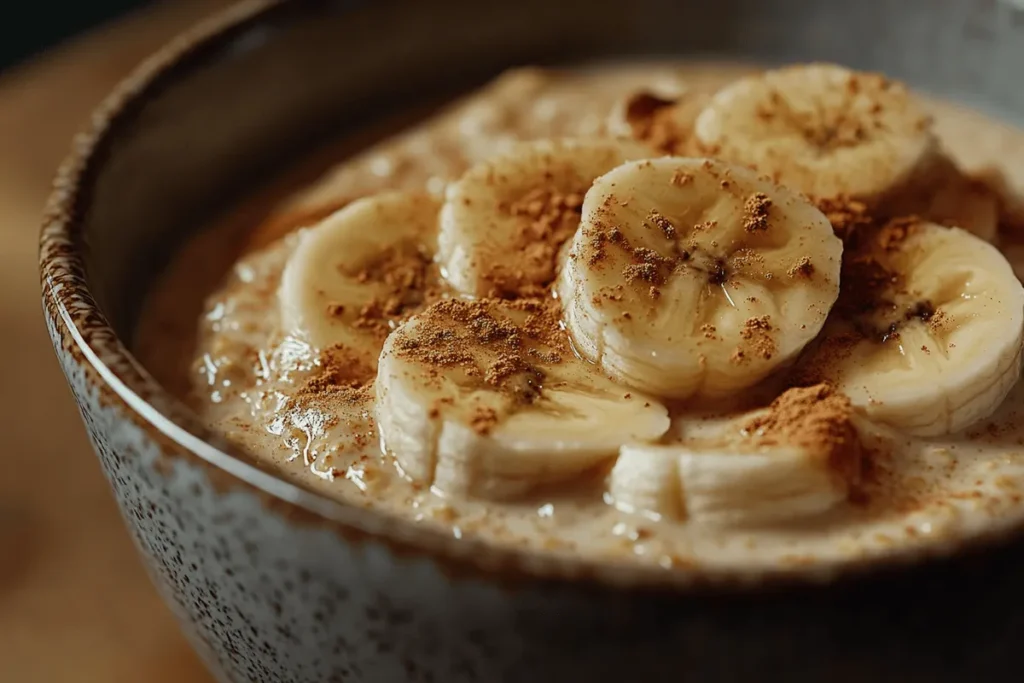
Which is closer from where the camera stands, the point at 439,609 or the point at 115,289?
the point at 439,609

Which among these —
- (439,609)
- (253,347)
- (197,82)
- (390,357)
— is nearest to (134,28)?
(197,82)

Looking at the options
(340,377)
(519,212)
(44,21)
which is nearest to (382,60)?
(519,212)

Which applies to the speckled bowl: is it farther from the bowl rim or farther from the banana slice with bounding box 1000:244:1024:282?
the banana slice with bounding box 1000:244:1024:282

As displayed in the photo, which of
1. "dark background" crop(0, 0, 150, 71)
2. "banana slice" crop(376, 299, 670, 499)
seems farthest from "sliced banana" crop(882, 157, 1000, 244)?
"dark background" crop(0, 0, 150, 71)

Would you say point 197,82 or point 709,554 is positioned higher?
point 197,82

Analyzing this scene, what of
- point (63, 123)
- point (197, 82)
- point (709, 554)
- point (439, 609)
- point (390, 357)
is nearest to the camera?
point (439, 609)

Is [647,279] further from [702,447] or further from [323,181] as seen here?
[323,181]
